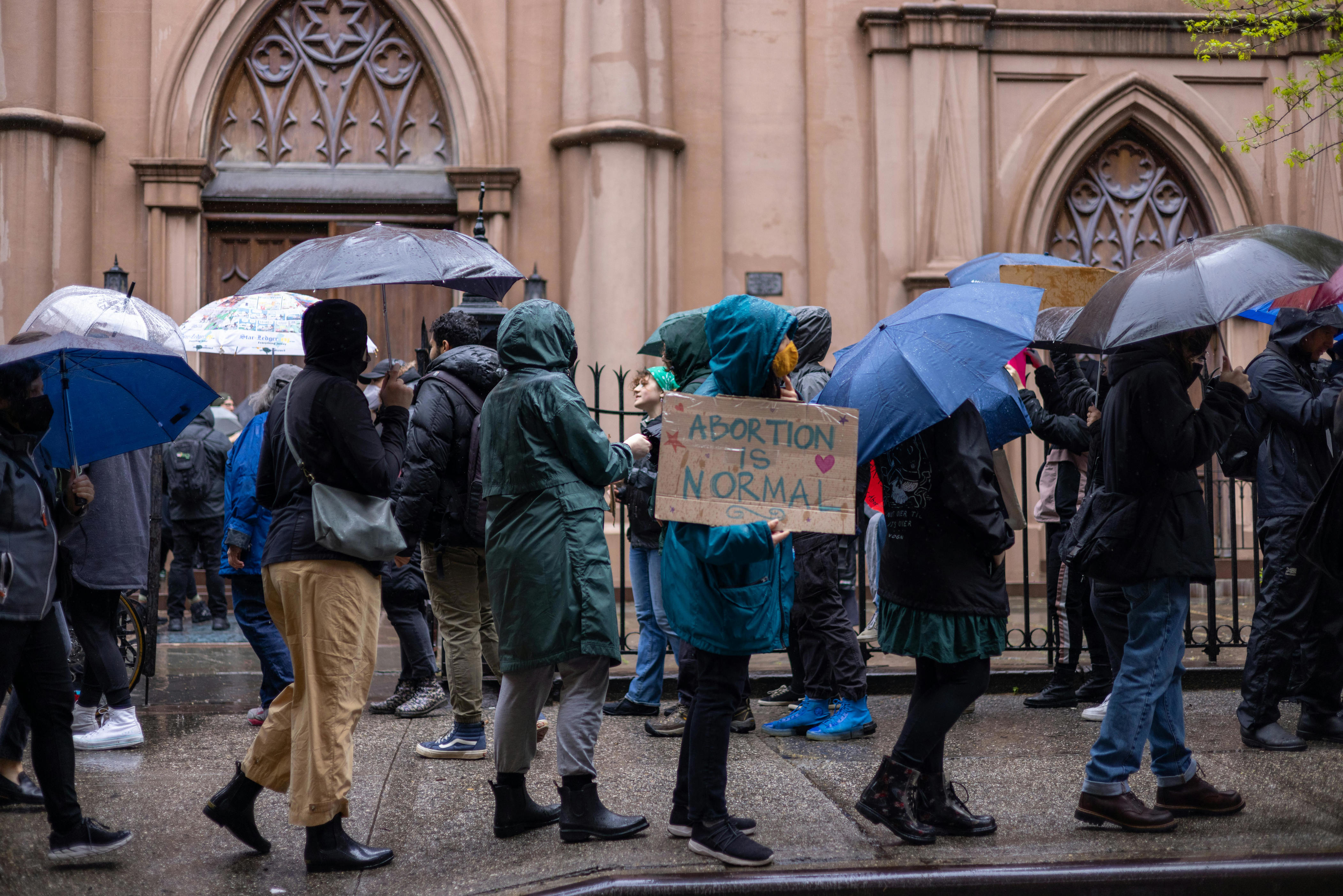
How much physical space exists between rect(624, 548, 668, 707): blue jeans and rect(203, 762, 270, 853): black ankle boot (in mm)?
2511

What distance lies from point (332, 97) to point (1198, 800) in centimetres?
1115

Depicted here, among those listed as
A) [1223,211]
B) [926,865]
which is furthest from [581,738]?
[1223,211]

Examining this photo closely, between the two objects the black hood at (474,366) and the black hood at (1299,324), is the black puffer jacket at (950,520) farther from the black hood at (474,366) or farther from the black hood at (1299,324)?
the black hood at (1299,324)

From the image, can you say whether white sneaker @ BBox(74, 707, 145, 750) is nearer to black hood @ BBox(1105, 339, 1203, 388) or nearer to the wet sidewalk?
the wet sidewalk

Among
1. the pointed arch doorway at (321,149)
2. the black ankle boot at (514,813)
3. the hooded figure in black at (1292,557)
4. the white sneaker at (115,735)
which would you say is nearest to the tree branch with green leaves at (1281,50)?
the hooded figure in black at (1292,557)

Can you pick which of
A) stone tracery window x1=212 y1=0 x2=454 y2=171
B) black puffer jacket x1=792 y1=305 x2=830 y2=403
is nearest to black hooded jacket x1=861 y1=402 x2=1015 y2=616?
black puffer jacket x1=792 y1=305 x2=830 y2=403

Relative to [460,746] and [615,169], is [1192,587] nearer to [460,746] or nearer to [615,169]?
[615,169]

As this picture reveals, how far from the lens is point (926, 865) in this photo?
4.22 metres

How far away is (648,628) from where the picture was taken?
6.91 meters

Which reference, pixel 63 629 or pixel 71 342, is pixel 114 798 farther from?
pixel 71 342

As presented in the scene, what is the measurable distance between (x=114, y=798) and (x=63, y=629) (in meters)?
0.90

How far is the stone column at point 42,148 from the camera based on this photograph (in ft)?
39.5

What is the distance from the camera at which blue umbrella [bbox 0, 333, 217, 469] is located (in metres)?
4.91

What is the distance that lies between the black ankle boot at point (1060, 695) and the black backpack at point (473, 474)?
3.43 m
